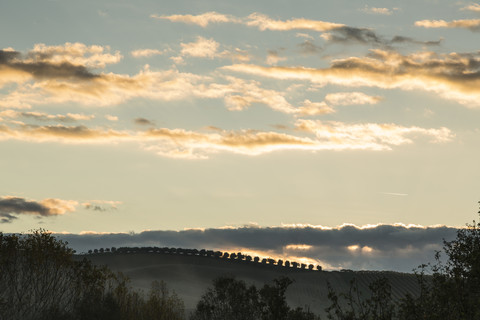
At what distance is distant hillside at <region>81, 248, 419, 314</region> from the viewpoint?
457 feet

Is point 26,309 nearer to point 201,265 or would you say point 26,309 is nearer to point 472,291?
point 472,291

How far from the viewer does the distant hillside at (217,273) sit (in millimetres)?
139375

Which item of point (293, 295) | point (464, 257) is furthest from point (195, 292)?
point (464, 257)

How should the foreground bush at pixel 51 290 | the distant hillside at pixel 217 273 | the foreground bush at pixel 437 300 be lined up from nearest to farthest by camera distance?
the foreground bush at pixel 437 300 < the foreground bush at pixel 51 290 < the distant hillside at pixel 217 273

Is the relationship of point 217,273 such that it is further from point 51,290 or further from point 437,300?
point 437,300

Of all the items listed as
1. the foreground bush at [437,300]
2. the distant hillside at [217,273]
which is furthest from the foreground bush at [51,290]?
the distant hillside at [217,273]

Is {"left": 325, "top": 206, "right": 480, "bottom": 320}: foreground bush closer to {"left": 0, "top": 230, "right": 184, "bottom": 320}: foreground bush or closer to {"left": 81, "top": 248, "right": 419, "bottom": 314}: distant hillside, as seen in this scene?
{"left": 0, "top": 230, "right": 184, "bottom": 320}: foreground bush

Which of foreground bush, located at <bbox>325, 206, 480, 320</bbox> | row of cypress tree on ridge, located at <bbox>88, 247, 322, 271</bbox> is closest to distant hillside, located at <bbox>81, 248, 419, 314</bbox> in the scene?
row of cypress tree on ridge, located at <bbox>88, 247, 322, 271</bbox>

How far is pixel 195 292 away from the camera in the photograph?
132m

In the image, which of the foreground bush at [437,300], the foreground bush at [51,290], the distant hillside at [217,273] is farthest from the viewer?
the distant hillside at [217,273]

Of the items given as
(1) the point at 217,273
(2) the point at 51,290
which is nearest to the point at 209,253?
(1) the point at 217,273

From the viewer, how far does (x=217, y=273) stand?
152125mm

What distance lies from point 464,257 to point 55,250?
128 ft

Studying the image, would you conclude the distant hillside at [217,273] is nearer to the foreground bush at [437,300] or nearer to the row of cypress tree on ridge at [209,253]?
the row of cypress tree on ridge at [209,253]
